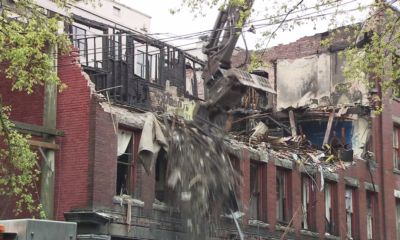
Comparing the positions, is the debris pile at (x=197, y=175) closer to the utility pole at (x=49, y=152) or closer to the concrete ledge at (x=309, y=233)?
the utility pole at (x=49, y=152)

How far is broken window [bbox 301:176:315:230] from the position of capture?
88.6 ft

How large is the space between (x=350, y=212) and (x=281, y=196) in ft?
14.1

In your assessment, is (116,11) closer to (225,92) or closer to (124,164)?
(124,164)

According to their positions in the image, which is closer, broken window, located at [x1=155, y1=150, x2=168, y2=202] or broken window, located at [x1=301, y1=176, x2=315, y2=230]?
broken window, located at [x1=155, y1=150, x2=168, y2=202]

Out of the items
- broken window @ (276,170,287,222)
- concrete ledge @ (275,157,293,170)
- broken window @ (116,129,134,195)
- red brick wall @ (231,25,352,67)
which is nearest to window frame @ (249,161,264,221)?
concrete ledge @ (275,157,293,170)

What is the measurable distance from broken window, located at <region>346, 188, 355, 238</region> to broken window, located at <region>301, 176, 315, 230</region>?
239 centimetres

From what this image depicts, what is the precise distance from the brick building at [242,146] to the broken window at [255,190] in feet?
0.12

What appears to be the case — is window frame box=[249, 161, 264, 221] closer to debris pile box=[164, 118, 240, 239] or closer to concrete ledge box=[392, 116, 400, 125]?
debris pile box=[164, 118, 240, 239]

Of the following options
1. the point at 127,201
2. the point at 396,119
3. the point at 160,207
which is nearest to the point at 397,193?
the point at 396,119

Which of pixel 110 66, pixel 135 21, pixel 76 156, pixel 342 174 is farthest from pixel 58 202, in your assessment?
pixel 135 21

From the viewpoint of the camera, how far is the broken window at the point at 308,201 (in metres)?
27.0

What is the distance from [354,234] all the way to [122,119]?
522 inches

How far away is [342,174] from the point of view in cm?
2856

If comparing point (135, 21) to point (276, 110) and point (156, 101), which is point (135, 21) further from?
point (156, 101)
